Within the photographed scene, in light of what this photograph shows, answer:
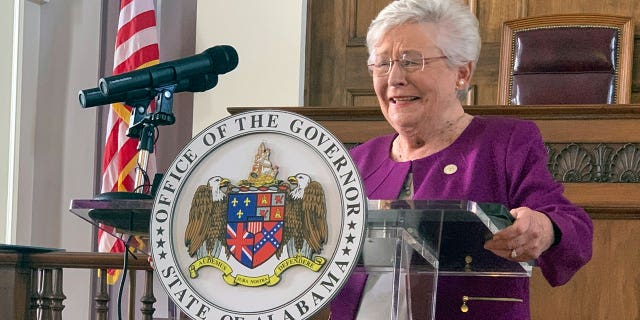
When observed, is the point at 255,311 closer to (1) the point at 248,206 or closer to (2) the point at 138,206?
(1) the point at 248,206

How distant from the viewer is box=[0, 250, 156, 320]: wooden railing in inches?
105

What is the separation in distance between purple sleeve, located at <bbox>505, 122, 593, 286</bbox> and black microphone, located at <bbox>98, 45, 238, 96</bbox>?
1.76ft

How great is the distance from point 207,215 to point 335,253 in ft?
0.63

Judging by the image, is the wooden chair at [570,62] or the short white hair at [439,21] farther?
the wooden chair at [570,62]

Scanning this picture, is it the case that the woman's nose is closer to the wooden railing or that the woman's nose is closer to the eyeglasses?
the eyeglasses

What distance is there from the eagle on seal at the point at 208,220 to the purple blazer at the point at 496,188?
30 cm

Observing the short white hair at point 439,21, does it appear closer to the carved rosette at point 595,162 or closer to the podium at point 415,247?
the podium at point 415,247

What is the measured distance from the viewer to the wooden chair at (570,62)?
4.67m

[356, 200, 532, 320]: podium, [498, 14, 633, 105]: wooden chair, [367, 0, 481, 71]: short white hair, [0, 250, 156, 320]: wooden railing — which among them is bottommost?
[0, 250, 156, 320]: wooden railing

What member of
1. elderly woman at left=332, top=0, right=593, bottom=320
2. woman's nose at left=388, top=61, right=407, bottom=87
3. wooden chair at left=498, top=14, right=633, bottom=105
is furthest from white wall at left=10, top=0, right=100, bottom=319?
woman's nose at left=388, top=61, right=407, bottom=87

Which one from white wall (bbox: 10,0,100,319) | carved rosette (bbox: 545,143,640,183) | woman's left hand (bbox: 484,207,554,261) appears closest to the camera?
woman's left hand (bbox: 484,207,554,261)

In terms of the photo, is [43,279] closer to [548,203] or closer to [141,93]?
[141,93]

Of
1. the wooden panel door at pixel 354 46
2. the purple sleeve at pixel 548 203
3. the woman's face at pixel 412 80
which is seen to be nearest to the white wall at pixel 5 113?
the wooden panel door at pixel 354 46

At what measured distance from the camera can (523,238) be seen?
4.96ft
